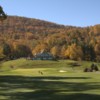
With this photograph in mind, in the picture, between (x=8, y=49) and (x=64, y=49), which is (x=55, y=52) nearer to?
(x=64, y=49)

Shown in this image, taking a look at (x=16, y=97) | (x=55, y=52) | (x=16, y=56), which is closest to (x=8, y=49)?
(x=16, y=56)

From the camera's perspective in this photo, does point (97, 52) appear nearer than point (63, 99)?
No

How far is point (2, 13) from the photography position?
33844 mm

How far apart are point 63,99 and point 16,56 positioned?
6794 inches

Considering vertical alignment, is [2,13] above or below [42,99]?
above

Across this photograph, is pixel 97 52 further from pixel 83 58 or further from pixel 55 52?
pixel 55 52

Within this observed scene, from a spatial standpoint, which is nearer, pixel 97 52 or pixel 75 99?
pixel 75 99

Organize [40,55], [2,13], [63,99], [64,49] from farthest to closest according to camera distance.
→ [64,49], [40,55], [2,13], [63,99]

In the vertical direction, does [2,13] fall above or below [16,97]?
above

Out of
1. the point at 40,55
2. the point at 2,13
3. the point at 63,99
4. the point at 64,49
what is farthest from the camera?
the point at 64,49

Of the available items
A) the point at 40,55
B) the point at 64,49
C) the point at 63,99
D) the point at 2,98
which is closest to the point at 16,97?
the point at 2,98

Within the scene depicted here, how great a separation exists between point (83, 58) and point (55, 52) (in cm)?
1944

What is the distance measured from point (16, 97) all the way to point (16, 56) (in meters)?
171

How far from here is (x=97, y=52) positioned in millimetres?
183750
